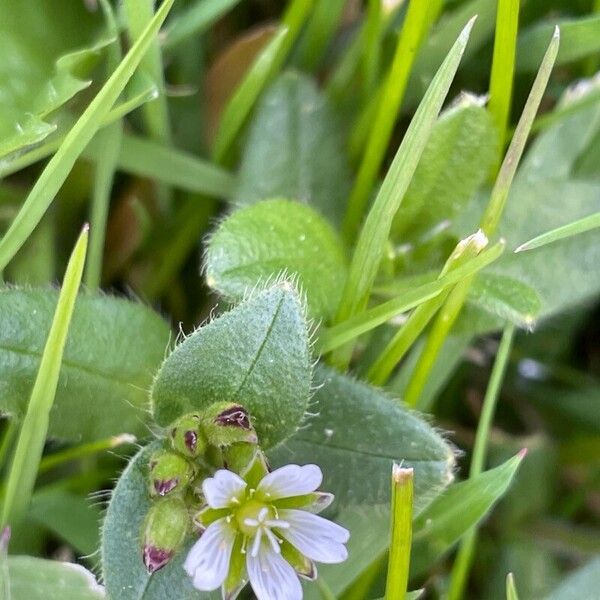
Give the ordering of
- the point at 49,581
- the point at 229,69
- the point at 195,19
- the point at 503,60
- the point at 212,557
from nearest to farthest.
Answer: the point at 212,557 < the point at 49,581 < the point at 503,60 < the point at 195,19 < the point at 229,69

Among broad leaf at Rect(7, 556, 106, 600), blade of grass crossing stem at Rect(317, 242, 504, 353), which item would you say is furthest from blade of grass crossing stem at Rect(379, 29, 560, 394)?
broad leaf at Rect(7, 556, 106, 600)

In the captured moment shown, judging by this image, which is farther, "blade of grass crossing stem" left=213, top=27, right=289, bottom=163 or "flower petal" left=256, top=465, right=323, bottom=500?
"blade of grass crossing stem" left=213, top=27, right=289, bottom=163

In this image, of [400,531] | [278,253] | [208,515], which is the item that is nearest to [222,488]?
[208,515]

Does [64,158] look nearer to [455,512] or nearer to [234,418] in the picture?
[234,418]

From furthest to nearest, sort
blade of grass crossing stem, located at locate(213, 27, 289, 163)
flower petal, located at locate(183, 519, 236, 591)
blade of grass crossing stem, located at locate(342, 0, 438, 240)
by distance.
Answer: blade of grass crossing stem, located at locate(213, 27, 289, 163), blade of grass crossing stem, located at locate(342, 0, 438, 240), flower petal, located at locate(183, 519, 236, 591)

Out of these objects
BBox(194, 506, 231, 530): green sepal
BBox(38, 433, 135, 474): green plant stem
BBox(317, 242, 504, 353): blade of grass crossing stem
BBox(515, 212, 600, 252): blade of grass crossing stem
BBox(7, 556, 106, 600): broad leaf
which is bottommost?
BBox(7, 556, 106, 600): broad leaf

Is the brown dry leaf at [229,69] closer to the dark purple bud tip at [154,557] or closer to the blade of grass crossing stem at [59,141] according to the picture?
the blade of grass crossing stem at [59,141]

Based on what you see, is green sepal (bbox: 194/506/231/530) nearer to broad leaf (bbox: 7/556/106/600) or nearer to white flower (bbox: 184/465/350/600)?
white flower (bbox: 184/465/350/600)
